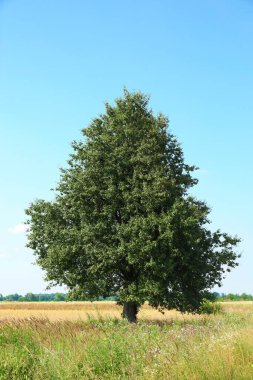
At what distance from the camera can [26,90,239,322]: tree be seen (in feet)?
100

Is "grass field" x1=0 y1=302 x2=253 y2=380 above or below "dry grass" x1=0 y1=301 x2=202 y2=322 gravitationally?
below

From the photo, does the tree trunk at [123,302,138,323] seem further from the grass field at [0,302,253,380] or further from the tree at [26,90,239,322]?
the grass field at [0,302,253,380]

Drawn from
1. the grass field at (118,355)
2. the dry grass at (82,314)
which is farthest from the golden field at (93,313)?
the grass field at (118,355)

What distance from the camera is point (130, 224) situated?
30594mm

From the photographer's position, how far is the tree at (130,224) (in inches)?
1206

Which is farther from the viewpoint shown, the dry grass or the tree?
the tree

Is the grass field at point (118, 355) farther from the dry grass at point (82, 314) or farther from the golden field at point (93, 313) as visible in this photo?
the golden field at point (93, 313)

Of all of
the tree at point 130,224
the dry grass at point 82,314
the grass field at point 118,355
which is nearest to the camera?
the grass field at point 118,355

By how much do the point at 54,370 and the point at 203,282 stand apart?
23.2 m

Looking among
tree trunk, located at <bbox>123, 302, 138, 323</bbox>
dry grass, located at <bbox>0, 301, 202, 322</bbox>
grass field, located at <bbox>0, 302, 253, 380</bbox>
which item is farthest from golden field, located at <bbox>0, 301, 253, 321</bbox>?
grass field, located at <bbox>0, 302, 253, 380</bbox>

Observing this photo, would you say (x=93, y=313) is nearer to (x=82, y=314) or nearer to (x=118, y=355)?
(x=82, y=314)

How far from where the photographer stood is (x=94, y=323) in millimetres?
15250

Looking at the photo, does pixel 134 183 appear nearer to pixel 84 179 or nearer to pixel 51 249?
pixel 84 179

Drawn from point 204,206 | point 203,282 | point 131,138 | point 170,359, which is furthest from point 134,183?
point 170,359
